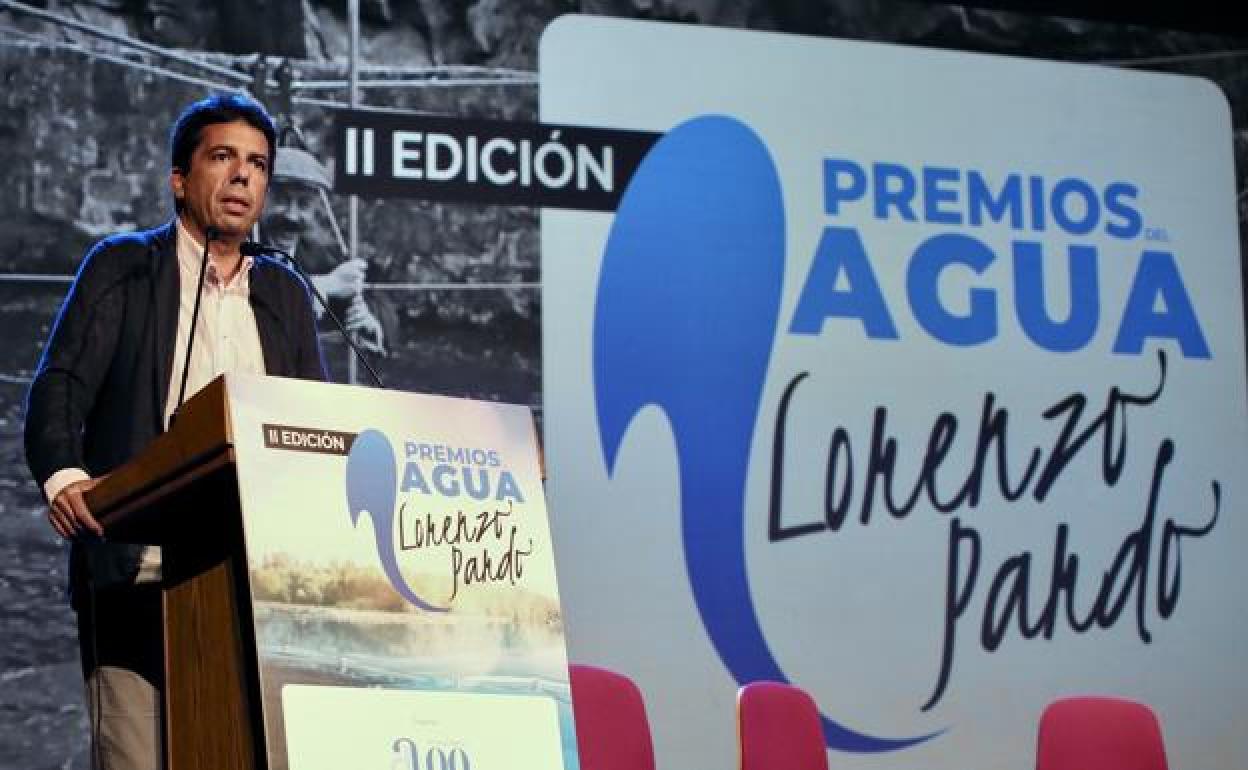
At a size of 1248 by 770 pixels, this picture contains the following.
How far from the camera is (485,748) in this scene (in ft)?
6.79

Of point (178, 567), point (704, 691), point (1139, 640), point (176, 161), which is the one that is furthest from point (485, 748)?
point (1139, 640)

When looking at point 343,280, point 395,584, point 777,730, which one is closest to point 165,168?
point 343,280

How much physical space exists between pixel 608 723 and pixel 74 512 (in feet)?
3.99

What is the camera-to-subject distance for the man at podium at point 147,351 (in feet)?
8.59

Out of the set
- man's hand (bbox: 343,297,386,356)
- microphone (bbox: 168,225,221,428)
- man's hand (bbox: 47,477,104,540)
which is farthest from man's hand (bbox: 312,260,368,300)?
man's hand (bbox: 47,477,104,540)

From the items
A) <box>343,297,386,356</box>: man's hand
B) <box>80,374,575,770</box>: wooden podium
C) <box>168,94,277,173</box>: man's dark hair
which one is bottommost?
<box>80,374,575,770</box>: wooden podium

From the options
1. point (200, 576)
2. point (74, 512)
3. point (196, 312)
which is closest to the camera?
point (200, 576)

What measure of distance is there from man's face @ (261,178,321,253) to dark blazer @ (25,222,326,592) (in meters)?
1.83

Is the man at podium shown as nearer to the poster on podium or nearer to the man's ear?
the man's ear

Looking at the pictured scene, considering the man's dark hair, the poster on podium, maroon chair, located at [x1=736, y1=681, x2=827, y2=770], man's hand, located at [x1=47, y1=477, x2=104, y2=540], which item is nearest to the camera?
the poster on podium

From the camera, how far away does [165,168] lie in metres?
4.67

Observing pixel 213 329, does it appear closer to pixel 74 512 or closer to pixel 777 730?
pixel 74 512

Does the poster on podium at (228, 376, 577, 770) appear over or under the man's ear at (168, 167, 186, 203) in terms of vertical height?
under

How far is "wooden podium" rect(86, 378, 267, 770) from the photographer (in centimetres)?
205
